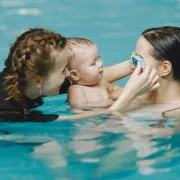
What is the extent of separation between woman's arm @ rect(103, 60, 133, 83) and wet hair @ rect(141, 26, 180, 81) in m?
0.66

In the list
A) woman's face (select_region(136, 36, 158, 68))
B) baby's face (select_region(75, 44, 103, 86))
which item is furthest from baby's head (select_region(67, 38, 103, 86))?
woman's face (select_region(136, 36, 158, 68))

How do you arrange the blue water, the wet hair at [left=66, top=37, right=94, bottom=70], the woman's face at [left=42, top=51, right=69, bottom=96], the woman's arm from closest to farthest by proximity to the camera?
the blue water, the woman's face at [left=42, top=51, right=69, bottom=96], the wet hair at [left=66, top=37, right=94, bottom=70], the woman's arm

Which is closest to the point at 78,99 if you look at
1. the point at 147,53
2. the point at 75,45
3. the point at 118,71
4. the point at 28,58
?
the point at 75,45

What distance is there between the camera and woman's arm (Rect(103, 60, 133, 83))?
4176 mm

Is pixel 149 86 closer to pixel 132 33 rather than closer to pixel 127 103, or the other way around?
pixel 127 103

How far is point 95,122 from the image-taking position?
3379 millimetres

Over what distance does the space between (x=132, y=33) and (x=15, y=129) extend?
13.9ft

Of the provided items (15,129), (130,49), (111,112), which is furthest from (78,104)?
(130,49)

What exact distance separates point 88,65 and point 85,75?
0.27 feet

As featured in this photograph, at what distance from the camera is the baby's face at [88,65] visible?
12.4 feet

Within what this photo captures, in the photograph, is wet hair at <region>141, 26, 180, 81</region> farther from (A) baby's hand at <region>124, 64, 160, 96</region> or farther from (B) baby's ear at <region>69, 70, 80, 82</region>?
(B) baby's ear at <region>69, 70, 80, 82</region>

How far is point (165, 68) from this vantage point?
3.50 metres

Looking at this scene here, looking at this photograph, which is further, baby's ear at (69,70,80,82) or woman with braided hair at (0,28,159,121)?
baby's ear at (69,70,80,82)

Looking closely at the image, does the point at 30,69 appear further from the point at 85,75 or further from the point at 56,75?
the point at 85,75
